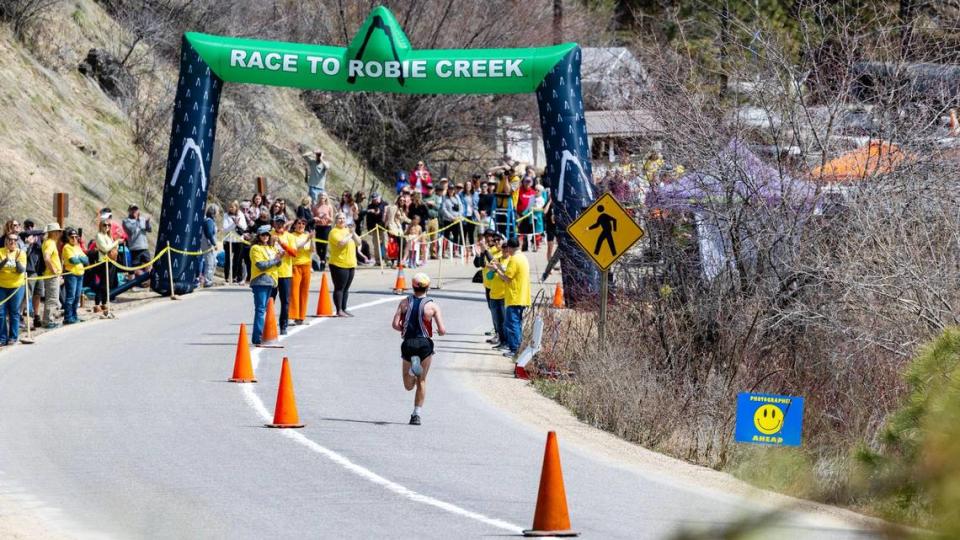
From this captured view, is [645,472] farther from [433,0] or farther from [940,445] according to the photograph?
[433,0]

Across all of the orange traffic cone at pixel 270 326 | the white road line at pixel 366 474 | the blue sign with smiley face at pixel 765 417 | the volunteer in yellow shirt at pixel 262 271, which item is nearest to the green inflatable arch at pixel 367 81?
the orange traffic cone at pixel 270 326

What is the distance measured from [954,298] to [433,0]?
32477mm

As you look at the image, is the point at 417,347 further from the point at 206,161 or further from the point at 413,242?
the point at 413,242

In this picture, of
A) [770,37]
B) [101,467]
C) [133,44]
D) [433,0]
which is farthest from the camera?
[433,0]

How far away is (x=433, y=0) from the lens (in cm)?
4803

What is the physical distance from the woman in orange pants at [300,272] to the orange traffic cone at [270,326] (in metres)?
1.08

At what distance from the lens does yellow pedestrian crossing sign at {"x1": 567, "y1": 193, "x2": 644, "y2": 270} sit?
18.3 metres

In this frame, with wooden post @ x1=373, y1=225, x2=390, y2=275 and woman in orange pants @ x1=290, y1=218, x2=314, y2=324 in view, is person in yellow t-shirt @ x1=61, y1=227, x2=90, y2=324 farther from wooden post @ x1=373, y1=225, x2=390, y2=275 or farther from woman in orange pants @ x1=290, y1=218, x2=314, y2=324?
wooden post @ x1=373, y1=225, x2=390, y2=275

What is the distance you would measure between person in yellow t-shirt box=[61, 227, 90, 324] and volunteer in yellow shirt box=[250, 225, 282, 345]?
9.99 ft

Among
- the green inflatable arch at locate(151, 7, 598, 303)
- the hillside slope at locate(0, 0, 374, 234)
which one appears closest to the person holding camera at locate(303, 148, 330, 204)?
the hillside slope at locate(0, 0, 374, 234)

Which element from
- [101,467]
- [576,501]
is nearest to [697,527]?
[576,501]

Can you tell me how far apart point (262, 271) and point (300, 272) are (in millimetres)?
2220

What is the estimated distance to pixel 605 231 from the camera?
18.4 meters

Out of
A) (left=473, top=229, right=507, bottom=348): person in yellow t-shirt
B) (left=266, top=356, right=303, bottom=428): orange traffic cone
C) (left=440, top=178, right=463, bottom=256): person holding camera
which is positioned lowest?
(left=266, top=356, right=303, bottom=428): orange traffic cone
